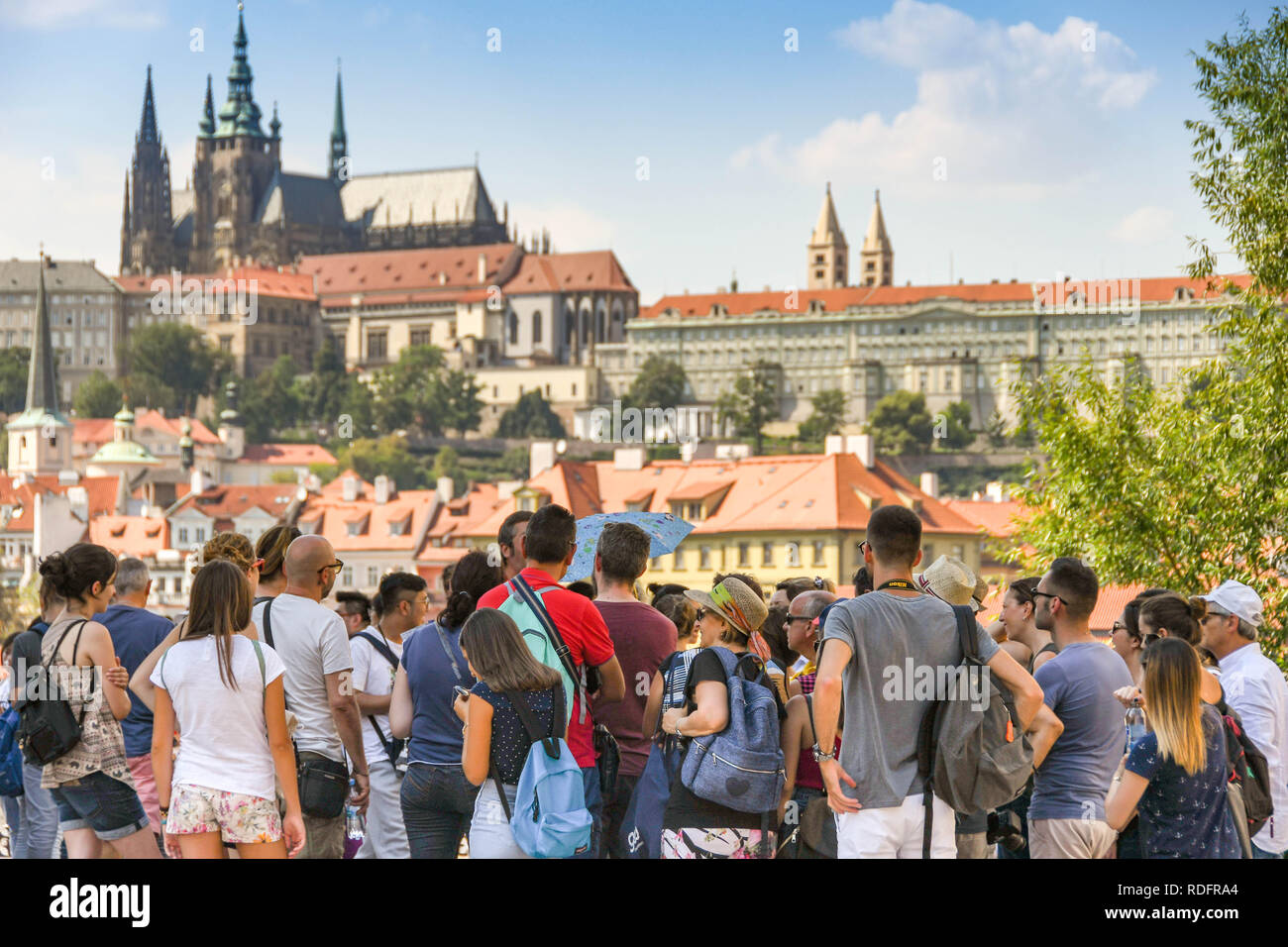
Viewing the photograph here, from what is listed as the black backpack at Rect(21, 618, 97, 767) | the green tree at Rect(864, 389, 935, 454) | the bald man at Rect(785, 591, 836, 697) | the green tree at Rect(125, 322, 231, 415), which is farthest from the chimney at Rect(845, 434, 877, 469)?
the green tree at Rect(125, 322, 231, 415)

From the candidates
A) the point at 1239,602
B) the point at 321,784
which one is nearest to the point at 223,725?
the point at 321,784

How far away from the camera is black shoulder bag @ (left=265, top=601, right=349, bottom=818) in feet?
20.8

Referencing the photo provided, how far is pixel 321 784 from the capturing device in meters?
6.36

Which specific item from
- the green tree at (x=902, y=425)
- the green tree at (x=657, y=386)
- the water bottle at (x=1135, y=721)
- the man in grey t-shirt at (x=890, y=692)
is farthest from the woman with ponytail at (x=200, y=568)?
the green tree at (x=657, y=386)

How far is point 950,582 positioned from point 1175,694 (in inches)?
35.3

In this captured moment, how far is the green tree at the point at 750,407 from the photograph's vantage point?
121250mm

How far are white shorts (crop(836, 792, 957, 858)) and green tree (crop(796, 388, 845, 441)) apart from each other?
376ft

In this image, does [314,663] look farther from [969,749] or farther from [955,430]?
[955,430]

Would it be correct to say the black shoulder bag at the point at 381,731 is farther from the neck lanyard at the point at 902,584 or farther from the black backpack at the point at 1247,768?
the black backpack at the point at 1247,768

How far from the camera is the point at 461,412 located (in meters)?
125

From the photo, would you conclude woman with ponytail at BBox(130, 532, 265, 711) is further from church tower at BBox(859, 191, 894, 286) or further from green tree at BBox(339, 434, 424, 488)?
church tower at BBox(859, 191, 894, 286)
